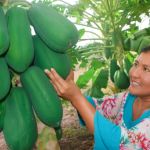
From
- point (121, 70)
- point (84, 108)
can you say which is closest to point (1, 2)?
point (84, 108)

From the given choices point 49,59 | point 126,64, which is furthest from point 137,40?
point 49,59

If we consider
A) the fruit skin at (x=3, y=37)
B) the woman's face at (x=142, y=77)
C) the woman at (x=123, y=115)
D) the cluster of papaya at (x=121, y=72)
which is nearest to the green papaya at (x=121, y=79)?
the cluster of papaya at (x=121, y=72)

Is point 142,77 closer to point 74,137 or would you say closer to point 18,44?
point 18,44

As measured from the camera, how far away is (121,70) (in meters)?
4.83

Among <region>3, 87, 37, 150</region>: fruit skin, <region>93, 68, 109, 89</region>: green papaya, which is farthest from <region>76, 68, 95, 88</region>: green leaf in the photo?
<region>3, 87, 37, 150</region>: fruit skin

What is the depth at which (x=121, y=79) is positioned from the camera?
479 cm

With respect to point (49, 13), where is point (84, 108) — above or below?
below

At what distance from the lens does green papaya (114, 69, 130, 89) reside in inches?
188

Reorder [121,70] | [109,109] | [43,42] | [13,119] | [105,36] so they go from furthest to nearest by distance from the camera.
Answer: [105,36], [121,70], [109,109], [43,42], [13,119]

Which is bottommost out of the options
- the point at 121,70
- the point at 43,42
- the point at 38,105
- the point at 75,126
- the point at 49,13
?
the point at 75,126

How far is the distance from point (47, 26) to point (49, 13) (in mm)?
72

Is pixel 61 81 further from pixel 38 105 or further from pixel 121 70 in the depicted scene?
pixel 121 70

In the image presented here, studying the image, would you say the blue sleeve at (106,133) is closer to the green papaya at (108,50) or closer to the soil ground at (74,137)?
the green papaya at (108,50)

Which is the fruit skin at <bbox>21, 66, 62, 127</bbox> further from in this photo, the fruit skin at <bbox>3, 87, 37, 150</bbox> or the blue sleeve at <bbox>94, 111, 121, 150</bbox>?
the blue sleeve at <bbox>94, 111, 121, 150</bbox>
